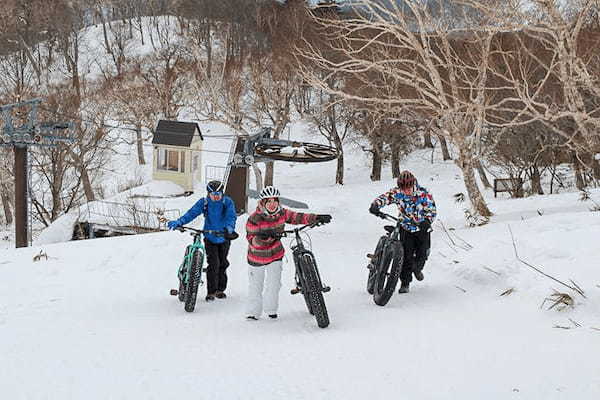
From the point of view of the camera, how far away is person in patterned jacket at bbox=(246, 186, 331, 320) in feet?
19.1

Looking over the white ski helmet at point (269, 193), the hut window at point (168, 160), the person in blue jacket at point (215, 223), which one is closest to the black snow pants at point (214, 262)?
the person in blue jacket at point (215, 223)

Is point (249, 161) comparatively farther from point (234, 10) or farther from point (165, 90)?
point (234, 10)

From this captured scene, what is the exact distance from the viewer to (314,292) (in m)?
5.47

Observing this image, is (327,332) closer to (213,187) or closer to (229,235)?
(229,235)

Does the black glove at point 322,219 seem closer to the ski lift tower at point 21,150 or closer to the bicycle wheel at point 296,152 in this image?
the bicycle wheel at point 296,152

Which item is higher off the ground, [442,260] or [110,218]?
[442,260]

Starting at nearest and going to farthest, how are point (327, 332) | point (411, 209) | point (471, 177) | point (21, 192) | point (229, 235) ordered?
1. point (327, 332)
2. point (229, 235)
3. point (411, 209)
4. point (471, 177)
5. point (21, 192)

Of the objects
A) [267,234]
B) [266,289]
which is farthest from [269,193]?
[266,289]

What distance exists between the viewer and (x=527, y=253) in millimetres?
6965

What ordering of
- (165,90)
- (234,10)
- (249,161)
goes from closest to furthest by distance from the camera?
(249,161), (165,90), (234,10)

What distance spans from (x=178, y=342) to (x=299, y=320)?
1.35 metres

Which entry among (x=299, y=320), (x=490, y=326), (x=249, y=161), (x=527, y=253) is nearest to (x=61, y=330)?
(x=299, y=320)

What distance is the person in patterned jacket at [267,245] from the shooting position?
581 centimetres

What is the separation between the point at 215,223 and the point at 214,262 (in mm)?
493
